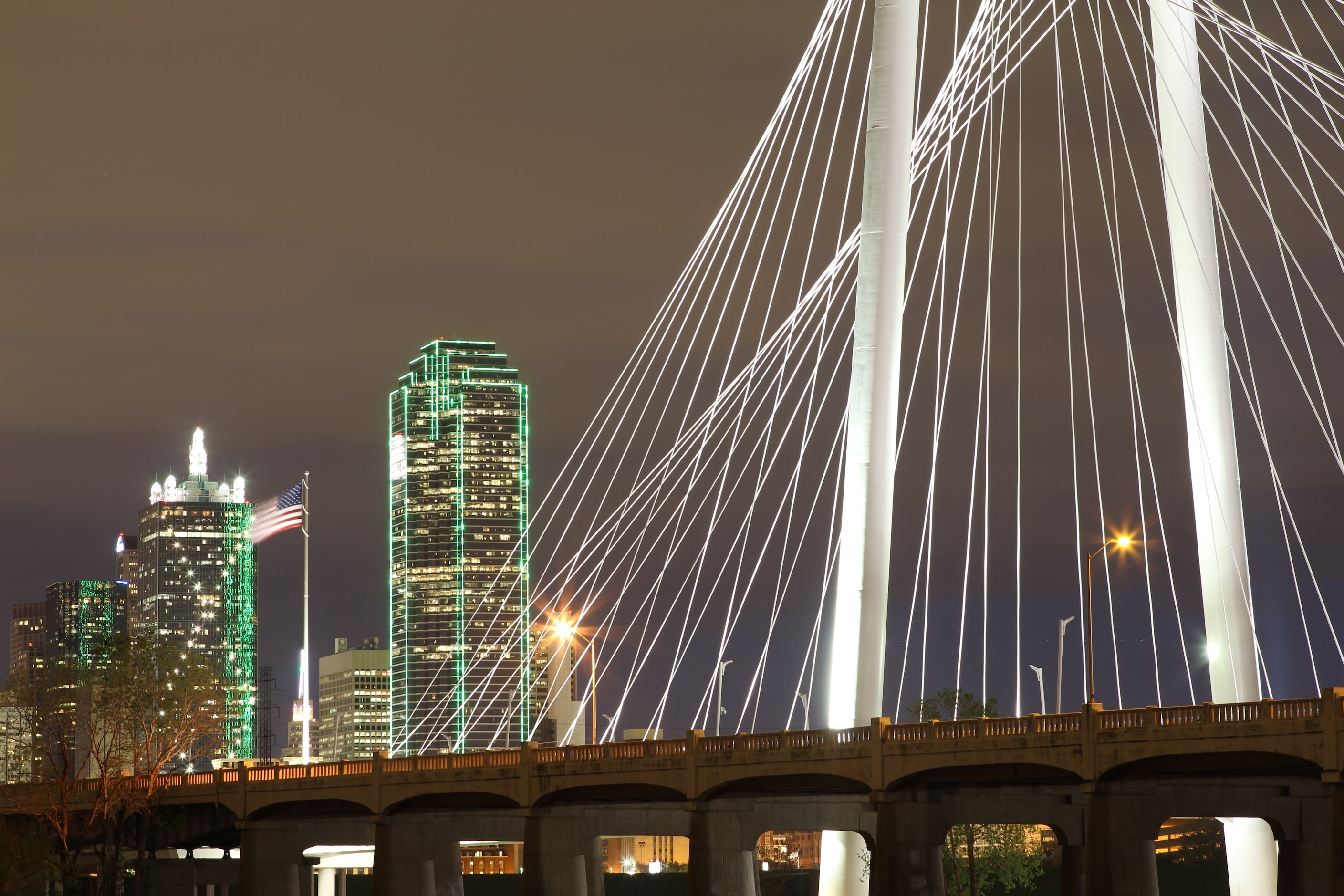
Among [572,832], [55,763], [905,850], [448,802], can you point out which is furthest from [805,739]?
[55,763]

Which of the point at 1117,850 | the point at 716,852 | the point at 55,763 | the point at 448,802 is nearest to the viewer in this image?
the point at 1117,850

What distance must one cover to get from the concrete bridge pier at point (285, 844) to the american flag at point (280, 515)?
12.5 metres

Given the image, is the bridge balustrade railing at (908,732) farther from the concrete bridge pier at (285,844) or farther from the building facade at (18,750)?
the building facade at (18,750)

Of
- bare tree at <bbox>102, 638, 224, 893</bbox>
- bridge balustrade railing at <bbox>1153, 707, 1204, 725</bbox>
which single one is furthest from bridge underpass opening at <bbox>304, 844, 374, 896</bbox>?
bridge balustrade railing at <bbox>1153, 707, 1204, 725</bbox>

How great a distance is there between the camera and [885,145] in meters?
50.6

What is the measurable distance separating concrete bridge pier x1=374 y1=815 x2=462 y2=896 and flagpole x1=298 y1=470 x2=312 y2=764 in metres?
9.43

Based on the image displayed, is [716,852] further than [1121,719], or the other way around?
[716,852]

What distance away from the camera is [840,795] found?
5700 cm

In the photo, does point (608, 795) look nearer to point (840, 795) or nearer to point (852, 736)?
point (840, 795)

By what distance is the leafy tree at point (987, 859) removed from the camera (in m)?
76.9

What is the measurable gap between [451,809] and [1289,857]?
29791 millimetres

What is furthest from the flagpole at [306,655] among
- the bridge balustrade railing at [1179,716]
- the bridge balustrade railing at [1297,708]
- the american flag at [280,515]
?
the bridge balustrade railing at [1297,708]

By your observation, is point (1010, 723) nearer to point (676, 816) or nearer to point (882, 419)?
point (882, 419)

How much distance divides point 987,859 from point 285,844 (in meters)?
30.1
